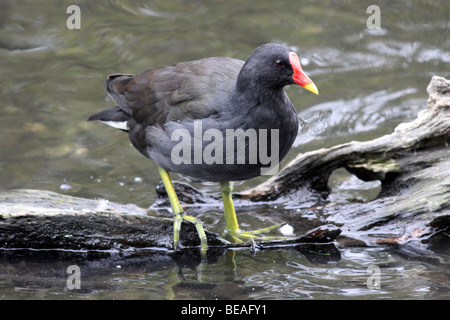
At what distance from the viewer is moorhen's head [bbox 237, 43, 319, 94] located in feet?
12.8

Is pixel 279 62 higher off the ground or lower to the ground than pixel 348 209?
higher

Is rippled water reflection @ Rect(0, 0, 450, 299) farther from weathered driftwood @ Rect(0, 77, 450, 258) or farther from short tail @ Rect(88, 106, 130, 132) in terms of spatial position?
short tail @ Rect(88, 106, 130, 132)

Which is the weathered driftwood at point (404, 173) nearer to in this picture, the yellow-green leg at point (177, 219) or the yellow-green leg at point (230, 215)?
the yellow-green leg at point (230, 215)

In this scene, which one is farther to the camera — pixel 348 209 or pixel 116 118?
pixel 116 118

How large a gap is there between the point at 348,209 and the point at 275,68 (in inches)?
50.4

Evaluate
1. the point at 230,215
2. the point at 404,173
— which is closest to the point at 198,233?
the point at 230,215

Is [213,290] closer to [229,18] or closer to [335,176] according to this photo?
[335,176]

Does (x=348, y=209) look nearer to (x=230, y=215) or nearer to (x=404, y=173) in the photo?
(x=404, y=173)

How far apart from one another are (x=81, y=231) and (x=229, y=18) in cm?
472

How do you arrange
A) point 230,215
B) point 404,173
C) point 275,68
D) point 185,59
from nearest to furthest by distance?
point 275,68, point 404,173, point 230,215, point 185,59

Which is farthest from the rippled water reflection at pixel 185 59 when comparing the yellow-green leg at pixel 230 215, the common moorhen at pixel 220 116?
the common moorhen at pixel 220 116

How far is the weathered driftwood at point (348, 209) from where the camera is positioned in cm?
409

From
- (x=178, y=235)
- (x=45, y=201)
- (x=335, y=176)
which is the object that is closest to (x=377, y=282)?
(x=178, y=235)

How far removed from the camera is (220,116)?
404 centimetres
